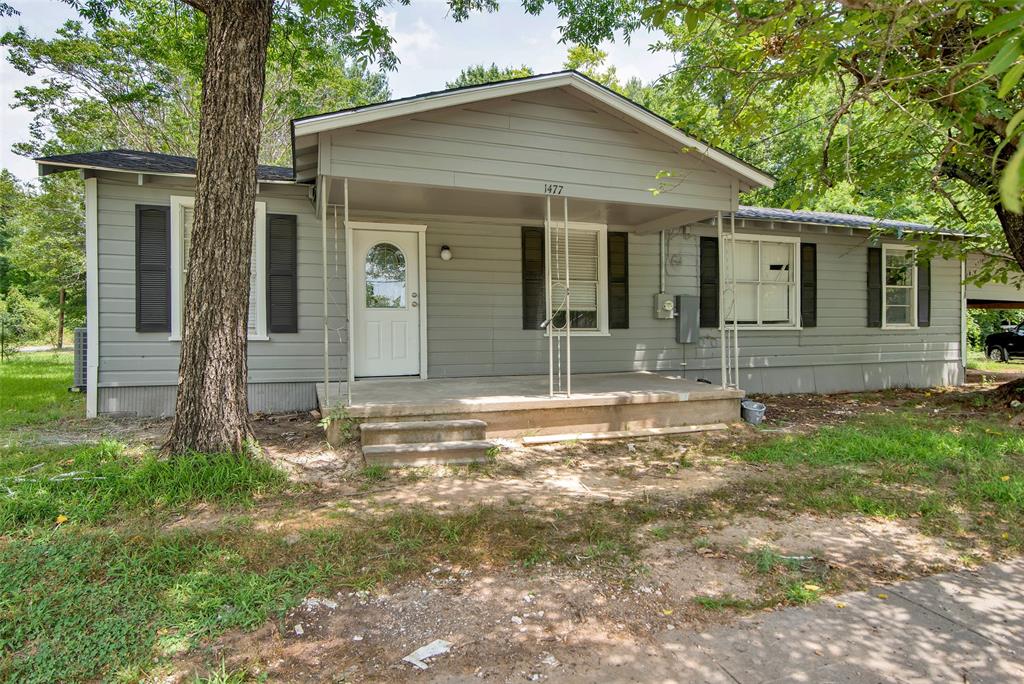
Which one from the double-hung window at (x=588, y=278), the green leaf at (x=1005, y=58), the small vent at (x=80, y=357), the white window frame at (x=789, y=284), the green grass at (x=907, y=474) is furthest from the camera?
the white window frame at (x=789, y=284)

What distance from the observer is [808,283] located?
9078 mm

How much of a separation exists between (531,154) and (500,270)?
223 cm

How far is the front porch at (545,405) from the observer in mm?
5246

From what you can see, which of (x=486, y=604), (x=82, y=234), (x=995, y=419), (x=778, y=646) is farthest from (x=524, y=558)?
(x=82, y=234)

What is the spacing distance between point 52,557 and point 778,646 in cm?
347

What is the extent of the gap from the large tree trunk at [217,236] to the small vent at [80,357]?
397 centimetres

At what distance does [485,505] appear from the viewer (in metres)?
3.79

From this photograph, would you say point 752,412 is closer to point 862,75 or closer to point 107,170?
point 862,75

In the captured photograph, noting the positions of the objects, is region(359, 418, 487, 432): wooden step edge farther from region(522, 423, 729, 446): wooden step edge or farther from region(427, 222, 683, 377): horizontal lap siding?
region(427, 222, 683, 377): horizontal lap siding

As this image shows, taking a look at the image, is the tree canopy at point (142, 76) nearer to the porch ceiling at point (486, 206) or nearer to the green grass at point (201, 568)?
the porch ceiling at point (486, 206)

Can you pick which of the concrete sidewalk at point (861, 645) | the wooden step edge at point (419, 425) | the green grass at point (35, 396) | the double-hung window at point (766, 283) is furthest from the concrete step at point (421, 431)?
the double-hung window at point (766, 283)

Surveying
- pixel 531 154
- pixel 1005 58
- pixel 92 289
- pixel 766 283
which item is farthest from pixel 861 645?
pixel 766 283

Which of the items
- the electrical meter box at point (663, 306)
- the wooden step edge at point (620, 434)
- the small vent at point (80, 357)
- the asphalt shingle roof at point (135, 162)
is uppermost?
the asphalt shingle roof at point (135, 162)

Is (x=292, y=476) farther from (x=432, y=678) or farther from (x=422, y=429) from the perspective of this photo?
(x=432, y=678)
